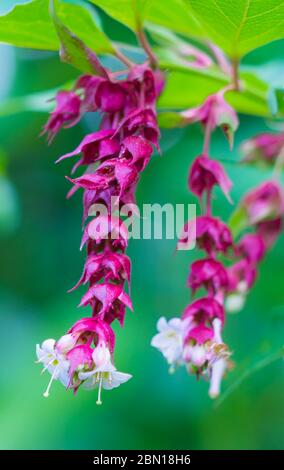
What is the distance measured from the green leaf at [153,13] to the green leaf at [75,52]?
0.42 feet

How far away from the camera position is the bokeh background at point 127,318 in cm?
229

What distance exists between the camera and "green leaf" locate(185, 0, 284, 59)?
37.9 inches

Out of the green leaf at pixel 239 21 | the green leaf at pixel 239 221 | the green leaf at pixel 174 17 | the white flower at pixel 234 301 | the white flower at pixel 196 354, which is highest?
the green leaf at pixel 174 17

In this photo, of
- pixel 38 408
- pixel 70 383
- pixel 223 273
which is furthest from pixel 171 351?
pixel 38 408

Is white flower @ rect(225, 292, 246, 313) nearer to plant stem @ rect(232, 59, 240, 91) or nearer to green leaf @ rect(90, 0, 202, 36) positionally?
plant stem @ rect(232, 59, 240, 91)

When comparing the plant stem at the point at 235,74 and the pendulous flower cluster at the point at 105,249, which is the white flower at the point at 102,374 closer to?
the pendulous flower cluster at the point at 105,249

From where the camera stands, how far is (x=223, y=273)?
1.02m

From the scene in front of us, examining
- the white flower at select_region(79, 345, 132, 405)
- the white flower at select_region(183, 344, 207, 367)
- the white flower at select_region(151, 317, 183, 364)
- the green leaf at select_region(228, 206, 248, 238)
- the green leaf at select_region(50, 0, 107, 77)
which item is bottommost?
the white flower at select_region(79, 345, 132, 405)

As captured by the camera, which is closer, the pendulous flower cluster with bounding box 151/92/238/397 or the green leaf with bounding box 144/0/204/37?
the pendulous flower cluster with bounding box 151/92/238/397

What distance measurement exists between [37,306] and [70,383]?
1920 millimetres

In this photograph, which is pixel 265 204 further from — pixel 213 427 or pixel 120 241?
pixel 213 427

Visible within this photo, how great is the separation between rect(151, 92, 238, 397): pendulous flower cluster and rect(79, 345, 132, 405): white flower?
144 mm

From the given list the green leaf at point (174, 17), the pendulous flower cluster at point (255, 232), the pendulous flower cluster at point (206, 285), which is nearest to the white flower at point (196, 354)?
the pendulous flower cluster at point (206, 285)

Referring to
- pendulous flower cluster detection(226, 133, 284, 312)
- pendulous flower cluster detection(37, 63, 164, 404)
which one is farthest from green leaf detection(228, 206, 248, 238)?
pendulous flower cluster detection(37, 63, 164, 404)
